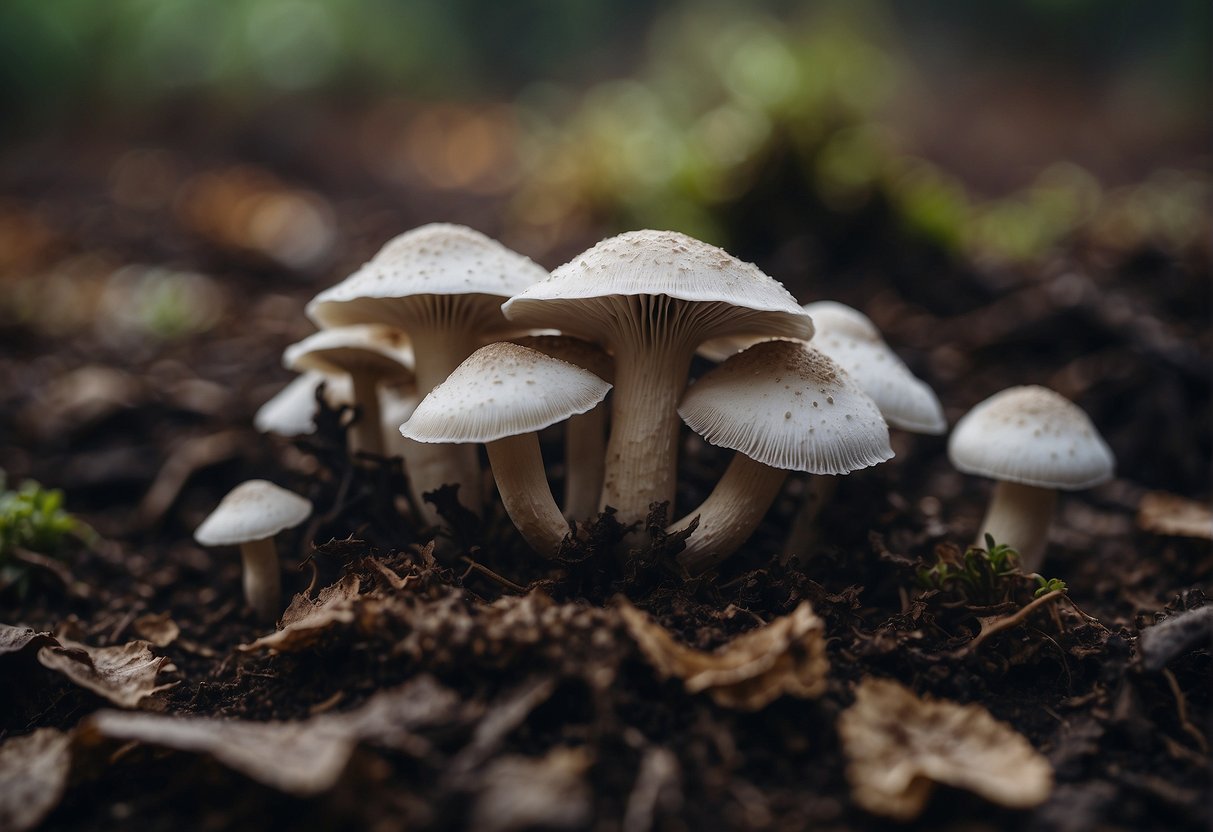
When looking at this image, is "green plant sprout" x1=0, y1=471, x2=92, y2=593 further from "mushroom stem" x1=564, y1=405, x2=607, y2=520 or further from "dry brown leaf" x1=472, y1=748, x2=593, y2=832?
"dry brown leaf" x1=472, y1=748, x2=593, y2=832

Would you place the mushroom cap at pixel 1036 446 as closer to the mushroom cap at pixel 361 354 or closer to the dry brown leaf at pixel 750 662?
the dry brown leaf at pixel 750 662

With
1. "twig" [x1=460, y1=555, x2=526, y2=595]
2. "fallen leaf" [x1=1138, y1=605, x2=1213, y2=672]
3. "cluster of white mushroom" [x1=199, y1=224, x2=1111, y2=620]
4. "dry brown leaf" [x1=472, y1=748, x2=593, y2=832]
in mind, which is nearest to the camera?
"dry brown leaf" [x1=472, y1=748, x2=593, y2=832]

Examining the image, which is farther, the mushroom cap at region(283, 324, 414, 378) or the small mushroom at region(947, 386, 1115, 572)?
the mushroom cap at region(283, 324, 414, 378)

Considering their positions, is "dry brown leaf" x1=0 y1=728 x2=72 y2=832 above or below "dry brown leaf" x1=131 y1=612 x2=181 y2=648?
above

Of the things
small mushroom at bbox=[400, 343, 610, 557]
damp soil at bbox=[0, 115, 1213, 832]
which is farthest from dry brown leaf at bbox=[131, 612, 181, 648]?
small mushroom at bbox=[400, 343, 610, 557]

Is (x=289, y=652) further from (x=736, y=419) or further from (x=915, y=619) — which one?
(x=915, y=619)

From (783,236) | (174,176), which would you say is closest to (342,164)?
(174,176)

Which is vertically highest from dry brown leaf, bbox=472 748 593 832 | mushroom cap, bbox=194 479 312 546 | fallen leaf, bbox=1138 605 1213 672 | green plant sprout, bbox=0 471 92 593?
fallen leaf, bbox=1138 605 1213 672

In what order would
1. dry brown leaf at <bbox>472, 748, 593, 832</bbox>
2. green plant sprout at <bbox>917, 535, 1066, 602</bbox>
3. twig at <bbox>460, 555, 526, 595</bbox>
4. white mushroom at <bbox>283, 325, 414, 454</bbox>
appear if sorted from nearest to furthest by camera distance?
dry brown leaf at <bbox>472, 748, 593, 832</bbox> → twig at <bbox>460, 555, 526, 595</bbox> → green plant sprout at <bbox>917, 535, 1066, 602</bbox> → white mushroom at <bbox>283, 325, 414, 454</bbox>
